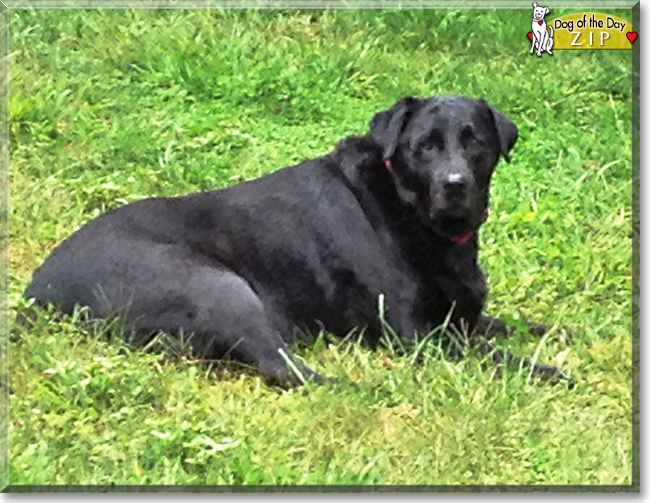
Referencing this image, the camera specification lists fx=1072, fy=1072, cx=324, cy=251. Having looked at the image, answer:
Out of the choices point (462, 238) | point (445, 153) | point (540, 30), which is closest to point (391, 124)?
point (445, 153)

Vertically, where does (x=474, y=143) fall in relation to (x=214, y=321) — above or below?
above

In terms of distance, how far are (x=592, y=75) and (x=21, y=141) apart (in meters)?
2.71

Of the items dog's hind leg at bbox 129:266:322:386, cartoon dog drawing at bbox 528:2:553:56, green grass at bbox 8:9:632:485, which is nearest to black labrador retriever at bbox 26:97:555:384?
dog's hind leg at bbox 129:266:322:386

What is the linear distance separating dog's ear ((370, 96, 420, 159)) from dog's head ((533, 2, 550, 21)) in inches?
25.0

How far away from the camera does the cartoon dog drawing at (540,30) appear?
14.8ft

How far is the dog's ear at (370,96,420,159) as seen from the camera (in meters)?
4.73

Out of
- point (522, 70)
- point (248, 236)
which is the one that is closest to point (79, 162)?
point (248, 236)

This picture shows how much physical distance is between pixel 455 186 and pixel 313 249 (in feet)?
2.31

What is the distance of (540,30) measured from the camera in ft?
14.9

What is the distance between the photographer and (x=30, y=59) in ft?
16.3

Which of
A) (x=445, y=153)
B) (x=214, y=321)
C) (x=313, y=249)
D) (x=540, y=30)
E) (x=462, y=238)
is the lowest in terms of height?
(x=214, y=321)

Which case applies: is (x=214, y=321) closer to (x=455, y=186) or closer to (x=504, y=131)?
(x=455, y=186)

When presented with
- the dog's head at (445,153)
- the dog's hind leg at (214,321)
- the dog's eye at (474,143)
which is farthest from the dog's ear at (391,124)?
the dog's hind leg at (214,321)

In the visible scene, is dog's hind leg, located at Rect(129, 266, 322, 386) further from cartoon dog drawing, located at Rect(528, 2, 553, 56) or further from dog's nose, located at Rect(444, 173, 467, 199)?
cartoon dog drawing, located at Rect(528, 2, 553, 56)
